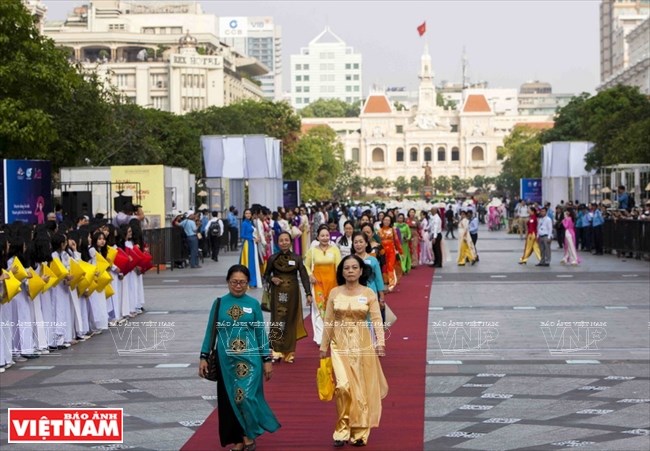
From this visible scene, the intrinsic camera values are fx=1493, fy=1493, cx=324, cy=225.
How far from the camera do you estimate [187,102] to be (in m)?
139

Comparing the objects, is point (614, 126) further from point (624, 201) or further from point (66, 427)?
point (66, 427)

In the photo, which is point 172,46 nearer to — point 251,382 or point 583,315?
point 583,315

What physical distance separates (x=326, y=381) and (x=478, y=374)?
4.31 m

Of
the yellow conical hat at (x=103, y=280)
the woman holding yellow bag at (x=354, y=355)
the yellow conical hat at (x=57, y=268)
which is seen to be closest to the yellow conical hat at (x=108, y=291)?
the yellow conical hat at (x=103, y=280)

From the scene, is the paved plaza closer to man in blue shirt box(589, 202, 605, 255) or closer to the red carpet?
the red carpet

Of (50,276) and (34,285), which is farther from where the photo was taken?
(50,276)

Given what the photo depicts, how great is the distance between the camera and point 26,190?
3061cm

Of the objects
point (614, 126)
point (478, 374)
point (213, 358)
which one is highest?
point (614, 126)

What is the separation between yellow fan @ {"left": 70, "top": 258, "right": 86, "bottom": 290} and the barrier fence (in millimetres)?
20338

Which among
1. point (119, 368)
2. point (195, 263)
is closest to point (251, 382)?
point (119, 368)

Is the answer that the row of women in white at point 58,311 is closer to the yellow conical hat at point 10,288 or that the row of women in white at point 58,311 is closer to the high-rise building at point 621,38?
the yellow conical hat at point 10,288

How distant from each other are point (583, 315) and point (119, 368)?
7.90m

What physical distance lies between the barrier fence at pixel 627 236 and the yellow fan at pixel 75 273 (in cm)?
2034

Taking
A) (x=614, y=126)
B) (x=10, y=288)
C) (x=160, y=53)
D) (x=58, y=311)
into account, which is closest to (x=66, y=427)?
(x=10, y=288)
